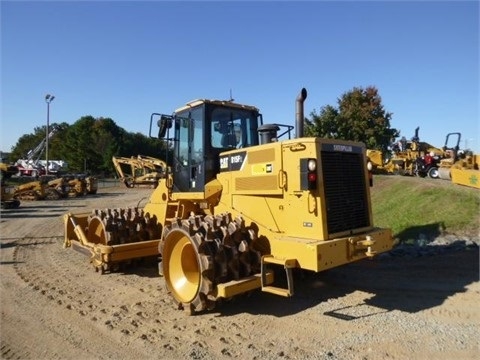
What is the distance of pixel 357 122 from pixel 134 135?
56021 mm

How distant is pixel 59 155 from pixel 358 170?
70.8 meters

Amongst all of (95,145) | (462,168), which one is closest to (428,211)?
(462,168)

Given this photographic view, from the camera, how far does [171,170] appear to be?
25.8ft

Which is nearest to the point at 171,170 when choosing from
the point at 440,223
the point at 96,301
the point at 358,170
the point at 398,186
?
the point at 96,301

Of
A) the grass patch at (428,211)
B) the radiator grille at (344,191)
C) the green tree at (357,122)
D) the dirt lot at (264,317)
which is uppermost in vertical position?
the green tree at (357,122)

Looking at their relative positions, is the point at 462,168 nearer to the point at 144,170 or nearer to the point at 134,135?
the point at 144,170

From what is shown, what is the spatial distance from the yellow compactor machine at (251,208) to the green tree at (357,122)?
63.9 feet

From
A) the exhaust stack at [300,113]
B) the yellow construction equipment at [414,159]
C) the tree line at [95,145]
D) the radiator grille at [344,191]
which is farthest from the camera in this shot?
the tree line at [95,145]

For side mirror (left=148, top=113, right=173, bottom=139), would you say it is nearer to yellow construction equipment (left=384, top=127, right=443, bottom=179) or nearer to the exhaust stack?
the exhaust stack

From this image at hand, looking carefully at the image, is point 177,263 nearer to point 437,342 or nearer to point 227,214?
point 227,214

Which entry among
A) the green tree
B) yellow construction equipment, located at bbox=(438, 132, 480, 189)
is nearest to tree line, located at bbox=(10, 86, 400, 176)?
the green tree

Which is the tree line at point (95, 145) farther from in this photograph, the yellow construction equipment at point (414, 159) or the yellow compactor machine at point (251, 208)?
the yellow compactor machine at point (251, 208)

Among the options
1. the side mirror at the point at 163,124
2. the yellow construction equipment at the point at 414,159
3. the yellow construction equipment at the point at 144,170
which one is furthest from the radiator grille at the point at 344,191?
the yellow construction equipment at the point at 414,159

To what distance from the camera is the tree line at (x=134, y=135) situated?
2688 centimetres
